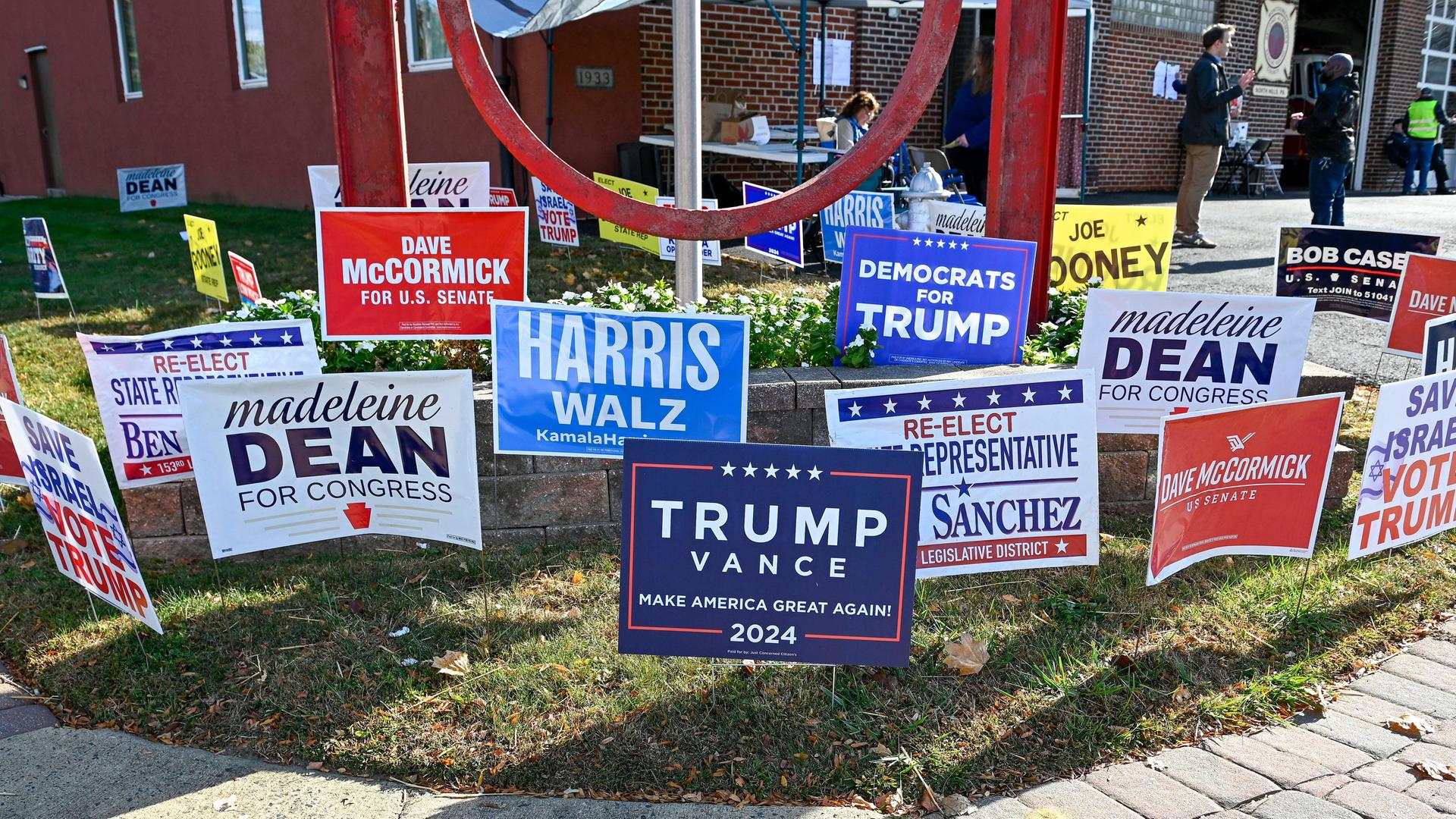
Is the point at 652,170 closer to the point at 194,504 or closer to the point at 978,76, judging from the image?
the point at 978,76

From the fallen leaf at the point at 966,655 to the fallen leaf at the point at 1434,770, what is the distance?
43.8 inches

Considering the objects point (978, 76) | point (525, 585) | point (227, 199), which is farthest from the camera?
point (227, 199)

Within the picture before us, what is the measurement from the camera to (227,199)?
1767cm

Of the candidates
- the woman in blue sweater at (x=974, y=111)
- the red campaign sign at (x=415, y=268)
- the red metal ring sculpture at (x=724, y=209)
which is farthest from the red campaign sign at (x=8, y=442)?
the woman in blue sweater at (x=974, y=111)

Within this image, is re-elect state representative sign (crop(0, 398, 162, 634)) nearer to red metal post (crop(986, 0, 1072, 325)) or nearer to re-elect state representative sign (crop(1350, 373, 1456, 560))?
red metal post (crop(986, 0, 1072, 325))

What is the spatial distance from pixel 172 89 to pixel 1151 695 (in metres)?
19.1

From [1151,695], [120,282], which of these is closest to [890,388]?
[1151,695]

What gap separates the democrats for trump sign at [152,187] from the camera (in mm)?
12516

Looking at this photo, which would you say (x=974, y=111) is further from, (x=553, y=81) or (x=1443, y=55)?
(x=1443, y=55)

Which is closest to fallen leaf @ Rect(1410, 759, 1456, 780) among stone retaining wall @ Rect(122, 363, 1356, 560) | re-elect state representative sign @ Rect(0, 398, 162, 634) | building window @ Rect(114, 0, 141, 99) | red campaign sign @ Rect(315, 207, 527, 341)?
stone retaining wall @ Rect(122, 363, 1356, 560)

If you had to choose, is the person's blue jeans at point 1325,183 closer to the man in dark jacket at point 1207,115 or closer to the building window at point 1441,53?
the man in dark jacket at point 1207,115

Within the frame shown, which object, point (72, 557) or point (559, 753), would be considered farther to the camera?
point (72, 557)

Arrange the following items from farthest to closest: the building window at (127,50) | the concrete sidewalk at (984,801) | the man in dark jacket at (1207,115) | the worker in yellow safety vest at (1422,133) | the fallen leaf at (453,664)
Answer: the building window at (127,50) → the worker in yellow safety vest at (1422,133) → the man in dark jacket at (1207,115) → the fallen leaf at (453,664) → the concrete sidewalk at (984,801)

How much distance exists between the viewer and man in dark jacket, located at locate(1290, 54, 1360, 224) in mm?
10266
